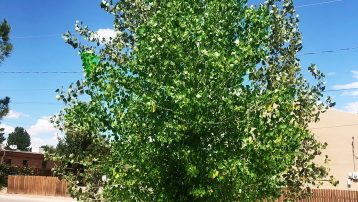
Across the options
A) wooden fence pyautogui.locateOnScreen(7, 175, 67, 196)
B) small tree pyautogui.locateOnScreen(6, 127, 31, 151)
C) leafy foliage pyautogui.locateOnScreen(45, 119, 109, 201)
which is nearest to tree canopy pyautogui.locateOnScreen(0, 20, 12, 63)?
wooden fence pyautogui.locateOnScreen(7, 175, 67, 196)

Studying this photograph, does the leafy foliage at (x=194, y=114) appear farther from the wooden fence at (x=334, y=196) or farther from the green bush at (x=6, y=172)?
the green bush at (x=6, y=172)

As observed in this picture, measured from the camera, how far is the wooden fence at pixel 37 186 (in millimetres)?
37938

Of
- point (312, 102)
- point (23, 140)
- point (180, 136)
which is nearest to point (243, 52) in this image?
point (180, 136)

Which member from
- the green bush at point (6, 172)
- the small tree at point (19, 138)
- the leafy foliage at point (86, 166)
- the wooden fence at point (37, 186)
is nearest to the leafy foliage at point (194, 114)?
the leafy foliage at point (86, 166)

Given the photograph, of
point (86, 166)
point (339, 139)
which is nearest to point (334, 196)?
point (339, 139)

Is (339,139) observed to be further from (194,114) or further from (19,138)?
(19,138)

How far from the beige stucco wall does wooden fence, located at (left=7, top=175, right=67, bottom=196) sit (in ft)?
71.9

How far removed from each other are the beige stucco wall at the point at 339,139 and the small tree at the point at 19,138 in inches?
5610

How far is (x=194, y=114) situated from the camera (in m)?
5.92

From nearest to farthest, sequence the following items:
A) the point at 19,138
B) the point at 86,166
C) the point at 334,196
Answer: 1. the point at 86,166
2. the point at 334,196
3. the point at 19,138

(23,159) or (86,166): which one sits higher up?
(23,159)

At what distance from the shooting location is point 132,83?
636cm

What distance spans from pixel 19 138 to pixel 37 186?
135595 millimetres

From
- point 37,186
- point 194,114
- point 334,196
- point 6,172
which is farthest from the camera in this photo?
point 6,172
